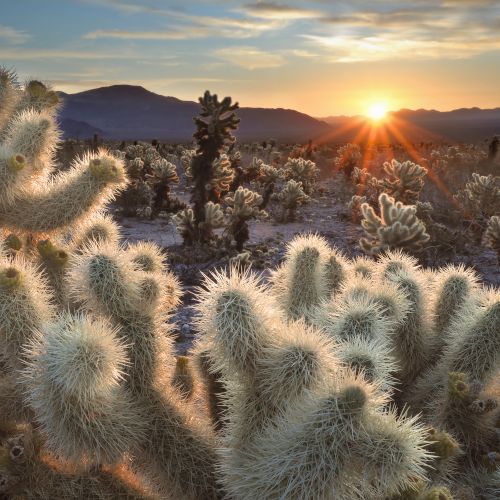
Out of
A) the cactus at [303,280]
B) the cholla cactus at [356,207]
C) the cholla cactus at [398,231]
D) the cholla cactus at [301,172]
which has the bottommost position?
the cholla cactus at [356,207]

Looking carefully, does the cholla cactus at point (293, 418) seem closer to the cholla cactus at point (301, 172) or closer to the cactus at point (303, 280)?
the cactus at point (303, 280)

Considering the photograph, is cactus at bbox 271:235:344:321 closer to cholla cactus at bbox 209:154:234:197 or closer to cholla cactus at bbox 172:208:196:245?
cholla cactus at bbox 172:208:196:245

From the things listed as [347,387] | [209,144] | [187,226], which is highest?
[209,144]

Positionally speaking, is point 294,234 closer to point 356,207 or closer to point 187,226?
point 356,207

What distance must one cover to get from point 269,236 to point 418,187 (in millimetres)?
3277

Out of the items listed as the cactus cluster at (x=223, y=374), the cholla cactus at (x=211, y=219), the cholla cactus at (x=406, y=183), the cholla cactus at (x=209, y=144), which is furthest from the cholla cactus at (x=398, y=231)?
the cholla cactus at (x=406, y=183)

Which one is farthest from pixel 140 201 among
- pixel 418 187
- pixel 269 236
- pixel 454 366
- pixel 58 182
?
pixel 454 366

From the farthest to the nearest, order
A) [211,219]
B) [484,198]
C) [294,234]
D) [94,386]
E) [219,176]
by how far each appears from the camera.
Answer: [294,234] → [484,198] → [219,176] → [211,219] → [94,386]

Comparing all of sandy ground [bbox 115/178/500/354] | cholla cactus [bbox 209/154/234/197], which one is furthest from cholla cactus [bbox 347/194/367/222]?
cholla cactus [bbox 209/154/234/197]

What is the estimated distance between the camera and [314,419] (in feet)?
6.85

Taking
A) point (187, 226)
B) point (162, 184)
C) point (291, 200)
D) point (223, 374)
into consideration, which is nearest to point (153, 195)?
point (162, 184)

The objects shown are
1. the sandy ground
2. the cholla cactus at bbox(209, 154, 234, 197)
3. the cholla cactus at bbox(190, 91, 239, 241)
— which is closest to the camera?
the sandy ground

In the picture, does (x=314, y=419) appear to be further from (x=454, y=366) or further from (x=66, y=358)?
(x=454, y=366)

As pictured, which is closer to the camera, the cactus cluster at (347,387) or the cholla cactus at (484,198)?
the cactus cluster at (347,387)
